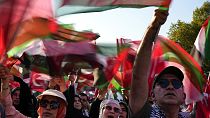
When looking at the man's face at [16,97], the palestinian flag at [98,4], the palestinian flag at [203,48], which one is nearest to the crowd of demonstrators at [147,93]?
the palestinian flag at [98,4]

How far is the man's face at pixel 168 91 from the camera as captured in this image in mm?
Answer: 3336

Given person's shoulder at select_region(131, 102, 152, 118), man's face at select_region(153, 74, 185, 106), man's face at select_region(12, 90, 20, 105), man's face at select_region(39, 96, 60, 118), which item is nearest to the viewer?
person's shoulder at select_region(131, 102, 152, 118)

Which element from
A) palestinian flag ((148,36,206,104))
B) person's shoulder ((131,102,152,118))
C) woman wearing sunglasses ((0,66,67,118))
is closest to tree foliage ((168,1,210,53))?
palestinian flag ((148,36,206,104))

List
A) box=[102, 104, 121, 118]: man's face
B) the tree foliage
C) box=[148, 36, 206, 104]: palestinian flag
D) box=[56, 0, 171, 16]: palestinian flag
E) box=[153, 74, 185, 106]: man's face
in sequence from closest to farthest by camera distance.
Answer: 1. box=[153, 74, 185, 106]: man's face
2. box=[56, 0, 171, 16]: palestinian flag
3. box=[102, 104, 121, 118]: man's face
4. box=[148, 36, 206, 104]: palestinian flag
5. the tree foliage

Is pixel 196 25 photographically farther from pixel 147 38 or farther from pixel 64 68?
pixel 147 38

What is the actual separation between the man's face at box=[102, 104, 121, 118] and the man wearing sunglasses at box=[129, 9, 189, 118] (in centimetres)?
217

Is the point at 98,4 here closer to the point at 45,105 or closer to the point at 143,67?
the point at 143,67

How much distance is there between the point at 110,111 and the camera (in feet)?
18.4

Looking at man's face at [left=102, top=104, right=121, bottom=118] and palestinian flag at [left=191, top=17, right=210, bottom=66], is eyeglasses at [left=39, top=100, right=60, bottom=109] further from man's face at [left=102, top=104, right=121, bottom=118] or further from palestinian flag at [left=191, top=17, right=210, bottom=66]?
palestinian flag at [left=191, top=17, right=210, bottom=66]

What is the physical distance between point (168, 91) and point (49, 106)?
1596 millimetres

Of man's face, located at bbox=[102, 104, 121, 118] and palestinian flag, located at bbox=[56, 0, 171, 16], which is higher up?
palestinian flag, located at bbox=[56, 0, 171, 16]

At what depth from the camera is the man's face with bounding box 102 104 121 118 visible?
18.3 feet

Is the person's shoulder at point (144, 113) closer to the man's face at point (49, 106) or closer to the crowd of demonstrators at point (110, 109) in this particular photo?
the man's face at point (49, 106)

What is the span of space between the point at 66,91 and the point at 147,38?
3179mm
